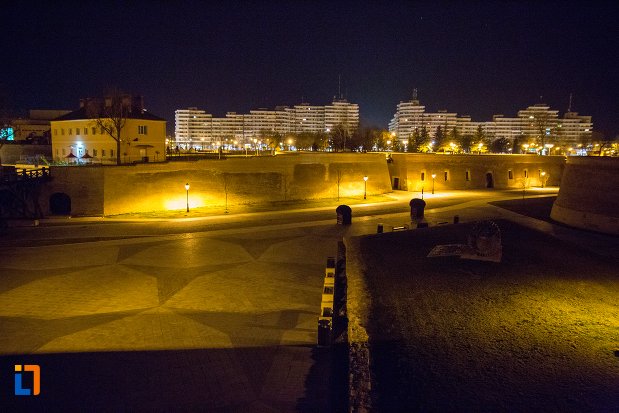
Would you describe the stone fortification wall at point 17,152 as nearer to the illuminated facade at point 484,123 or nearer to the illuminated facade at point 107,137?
the illuminated facade at point 107,137

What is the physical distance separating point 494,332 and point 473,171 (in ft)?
132

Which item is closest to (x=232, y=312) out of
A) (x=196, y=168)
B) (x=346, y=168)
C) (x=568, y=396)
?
(x=568, y=396)

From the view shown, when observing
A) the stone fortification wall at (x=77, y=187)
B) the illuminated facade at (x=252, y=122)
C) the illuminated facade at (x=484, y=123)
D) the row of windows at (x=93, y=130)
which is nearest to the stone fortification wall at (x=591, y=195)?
the stone fortification wall at (x=77, y=187)

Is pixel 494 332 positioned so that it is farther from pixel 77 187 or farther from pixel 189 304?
pixel 77 187

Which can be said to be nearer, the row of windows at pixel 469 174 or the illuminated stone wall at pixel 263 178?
the illuminated stone wall at pixel 263 178

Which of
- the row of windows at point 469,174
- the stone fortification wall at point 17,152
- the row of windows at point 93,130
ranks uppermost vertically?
the row of windows at point 93,130

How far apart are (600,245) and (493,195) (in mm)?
22824

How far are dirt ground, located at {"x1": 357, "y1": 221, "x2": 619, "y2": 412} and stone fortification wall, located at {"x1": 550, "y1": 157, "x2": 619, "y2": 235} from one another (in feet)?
22.3

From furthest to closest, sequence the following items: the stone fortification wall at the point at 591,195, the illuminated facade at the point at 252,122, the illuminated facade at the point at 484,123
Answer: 1. the illuminated facade at the point at 484,123
2. the illuminated facade at the point at 252,122
3. the stone fortification wall at the point at 591,195

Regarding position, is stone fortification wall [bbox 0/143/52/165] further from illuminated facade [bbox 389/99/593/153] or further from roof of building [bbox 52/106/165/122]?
illuminated facade [bbox 389/99/593/153]

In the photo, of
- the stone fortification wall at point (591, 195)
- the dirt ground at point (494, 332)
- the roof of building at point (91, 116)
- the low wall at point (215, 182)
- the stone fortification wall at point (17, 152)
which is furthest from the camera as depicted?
the stone fortification wall at point (17, 152)

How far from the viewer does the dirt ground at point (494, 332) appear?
7723 mm

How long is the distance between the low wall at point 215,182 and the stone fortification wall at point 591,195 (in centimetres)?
1786

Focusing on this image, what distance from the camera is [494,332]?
10.2 m
